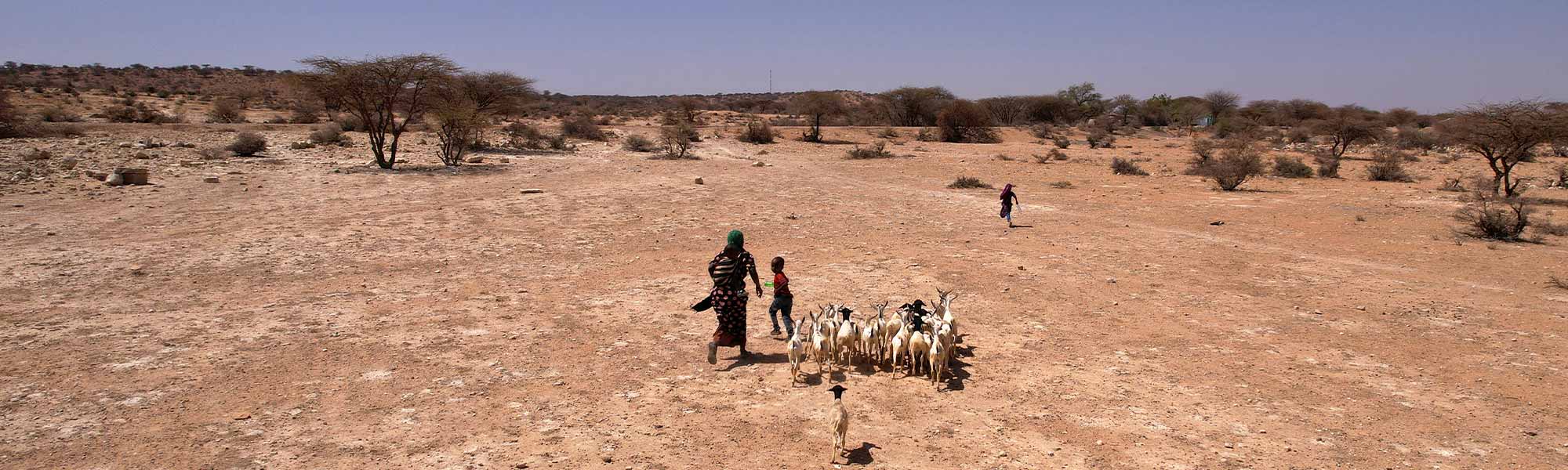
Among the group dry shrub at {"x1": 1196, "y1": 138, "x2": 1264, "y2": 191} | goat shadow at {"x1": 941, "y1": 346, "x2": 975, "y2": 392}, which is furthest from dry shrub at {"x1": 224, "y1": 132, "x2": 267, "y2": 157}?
dry shrub at {"x1": 1196, "y1": 138, "x2": 1264, "y2": 191}

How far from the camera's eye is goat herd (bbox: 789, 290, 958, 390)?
6.63 meters

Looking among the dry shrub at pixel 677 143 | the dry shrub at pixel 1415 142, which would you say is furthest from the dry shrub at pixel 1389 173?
the dry shrub at pixel 677 143

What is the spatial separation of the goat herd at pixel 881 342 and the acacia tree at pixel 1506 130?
18.2m

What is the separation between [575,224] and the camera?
1484 cm

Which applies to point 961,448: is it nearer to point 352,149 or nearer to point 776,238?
point 776,238

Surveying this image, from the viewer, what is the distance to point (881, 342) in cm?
713

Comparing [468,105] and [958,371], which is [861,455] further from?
[468,105]

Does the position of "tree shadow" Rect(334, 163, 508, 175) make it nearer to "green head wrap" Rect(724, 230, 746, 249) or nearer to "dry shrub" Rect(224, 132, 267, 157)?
"dry shrub" Rect(224, 132, 267, 157)

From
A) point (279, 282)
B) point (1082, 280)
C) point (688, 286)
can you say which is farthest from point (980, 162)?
point (279, 282)

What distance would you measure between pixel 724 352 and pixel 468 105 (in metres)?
24.2

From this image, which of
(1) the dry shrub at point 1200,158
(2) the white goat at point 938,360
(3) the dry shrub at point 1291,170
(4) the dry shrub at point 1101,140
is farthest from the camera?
(4) the dry shrub at point 1101,140

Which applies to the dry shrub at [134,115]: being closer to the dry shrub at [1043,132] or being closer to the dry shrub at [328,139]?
the dry shrub at [328,139]

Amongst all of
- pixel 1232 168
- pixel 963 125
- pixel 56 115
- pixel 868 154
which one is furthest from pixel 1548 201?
pixel 56 115

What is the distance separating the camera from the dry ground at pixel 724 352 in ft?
18.0
